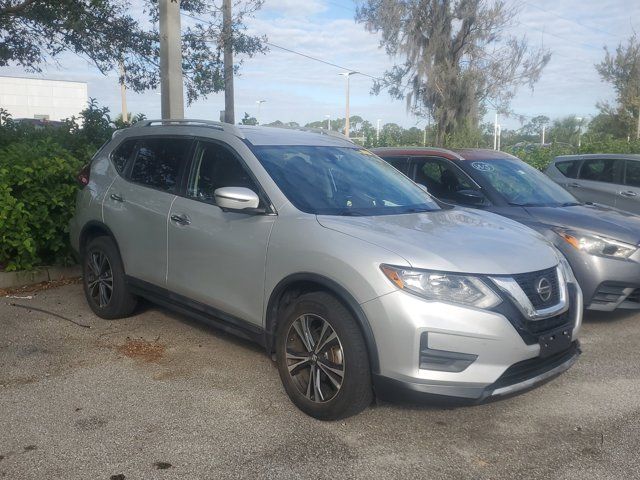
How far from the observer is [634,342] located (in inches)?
227

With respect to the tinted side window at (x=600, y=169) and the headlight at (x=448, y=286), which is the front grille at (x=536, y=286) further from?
the tinted side window at (x=600, y=169)

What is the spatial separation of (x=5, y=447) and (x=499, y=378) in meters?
2.70

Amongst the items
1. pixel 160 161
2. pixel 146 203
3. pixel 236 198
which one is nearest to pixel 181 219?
pixel 146 203

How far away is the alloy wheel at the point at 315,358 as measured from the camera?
3.84 metres

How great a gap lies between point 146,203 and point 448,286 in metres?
2.87

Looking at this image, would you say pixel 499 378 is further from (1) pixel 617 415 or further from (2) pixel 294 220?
(2) pixel 294 220

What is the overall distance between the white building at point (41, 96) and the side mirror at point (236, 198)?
70.8 meters

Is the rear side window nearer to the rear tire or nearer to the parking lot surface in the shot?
the parking lot surface

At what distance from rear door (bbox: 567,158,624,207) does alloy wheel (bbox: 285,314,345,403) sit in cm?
781

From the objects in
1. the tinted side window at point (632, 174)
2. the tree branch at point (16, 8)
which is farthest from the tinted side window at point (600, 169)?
the tree branch at point (16, 8)

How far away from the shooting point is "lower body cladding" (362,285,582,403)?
349 centimetres

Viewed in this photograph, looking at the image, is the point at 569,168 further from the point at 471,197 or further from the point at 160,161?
the point at 160,161

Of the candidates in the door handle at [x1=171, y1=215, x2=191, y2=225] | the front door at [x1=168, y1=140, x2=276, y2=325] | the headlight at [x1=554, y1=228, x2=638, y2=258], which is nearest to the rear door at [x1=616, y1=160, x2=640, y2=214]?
the headlight at [x1=554, y1=228, x2=638, y2=258]

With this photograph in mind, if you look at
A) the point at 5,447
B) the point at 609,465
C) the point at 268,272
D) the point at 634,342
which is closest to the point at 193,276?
the point at 268,272
